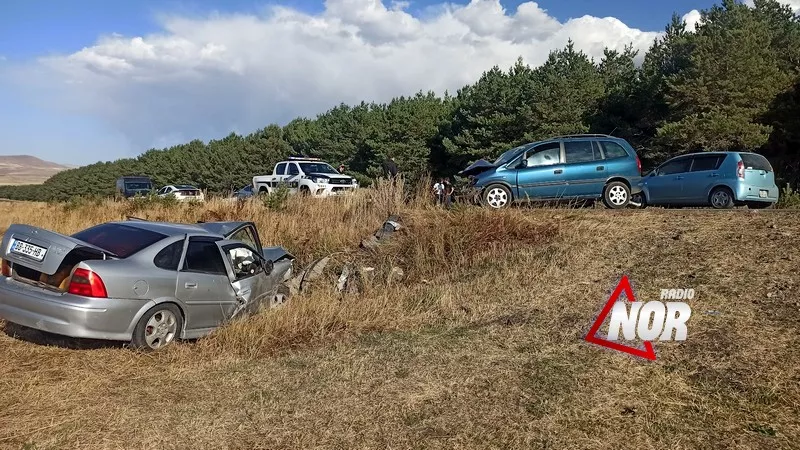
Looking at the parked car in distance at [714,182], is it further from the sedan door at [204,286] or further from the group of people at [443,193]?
the sedan door at [204,286]

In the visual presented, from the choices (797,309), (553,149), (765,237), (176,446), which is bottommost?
(176,446)

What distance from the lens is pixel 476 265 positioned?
842 cm

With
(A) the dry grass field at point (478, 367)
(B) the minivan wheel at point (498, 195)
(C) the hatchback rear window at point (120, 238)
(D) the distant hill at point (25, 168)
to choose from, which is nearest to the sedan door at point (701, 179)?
(A) the dry grass field at point (478, 367)

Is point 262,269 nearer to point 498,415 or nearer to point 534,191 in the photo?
point 498,415

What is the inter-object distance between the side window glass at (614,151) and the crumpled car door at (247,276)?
7740mm

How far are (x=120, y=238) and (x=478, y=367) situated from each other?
13.6ft

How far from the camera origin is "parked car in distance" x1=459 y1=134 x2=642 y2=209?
11766 millimetres

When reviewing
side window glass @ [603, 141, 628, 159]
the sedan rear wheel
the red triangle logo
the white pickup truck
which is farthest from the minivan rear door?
the white pickup truck

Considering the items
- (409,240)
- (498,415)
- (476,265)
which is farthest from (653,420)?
(409,240)

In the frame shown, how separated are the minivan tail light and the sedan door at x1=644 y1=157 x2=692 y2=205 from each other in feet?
39.1

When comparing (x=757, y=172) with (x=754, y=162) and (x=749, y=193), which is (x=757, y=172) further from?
(x=749, y=193)

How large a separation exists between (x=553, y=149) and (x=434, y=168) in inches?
1082

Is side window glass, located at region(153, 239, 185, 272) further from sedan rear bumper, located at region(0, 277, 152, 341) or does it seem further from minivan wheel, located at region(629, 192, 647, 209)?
minivan wheel, located at region(629, 192, 647, 209)

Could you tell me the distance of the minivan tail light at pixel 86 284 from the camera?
215 inches
